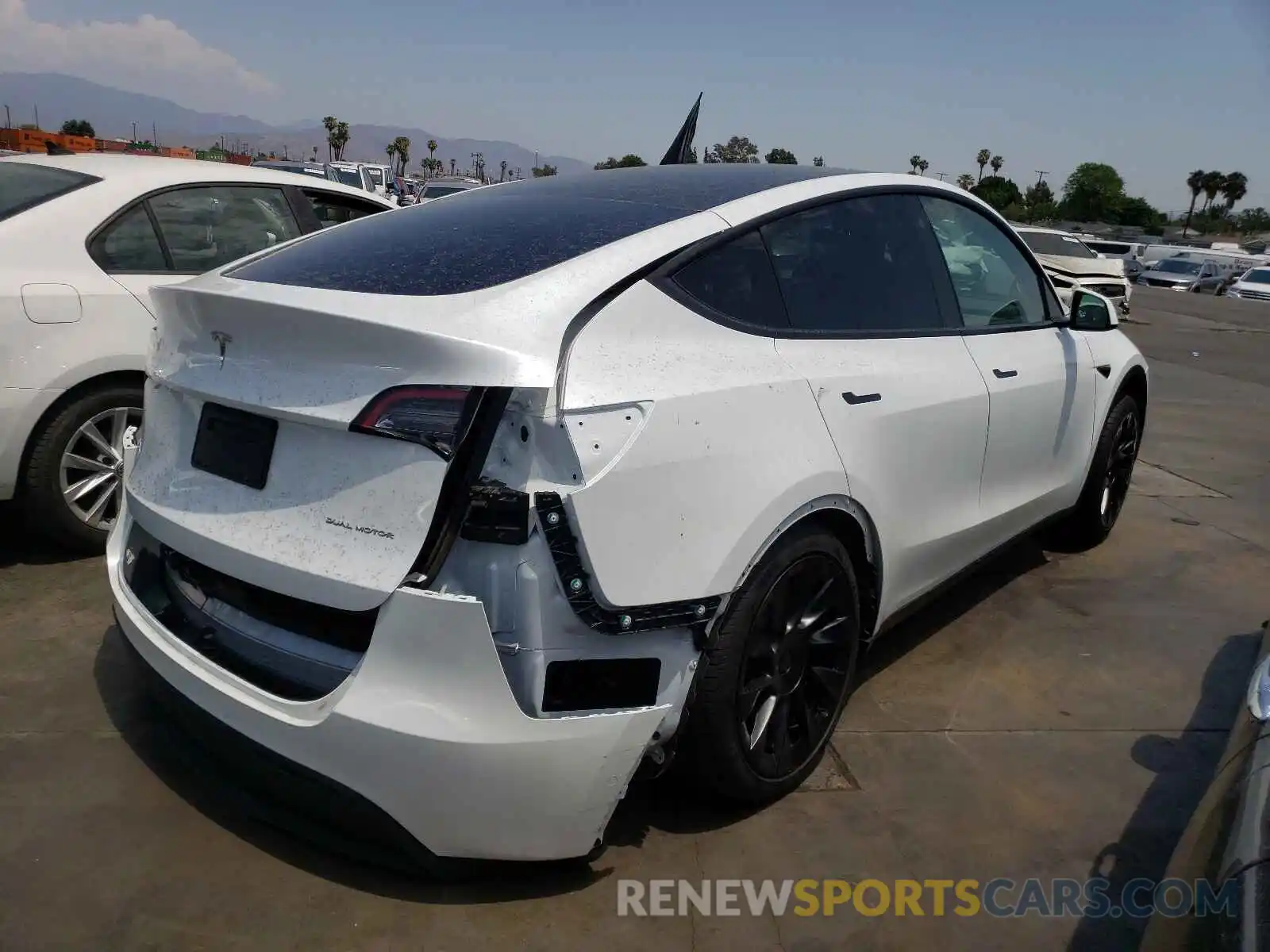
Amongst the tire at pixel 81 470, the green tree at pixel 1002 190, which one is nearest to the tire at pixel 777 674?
the tire at pixel 81 470

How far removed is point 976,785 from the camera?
9.51 feet

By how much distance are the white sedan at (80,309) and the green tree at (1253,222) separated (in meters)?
102

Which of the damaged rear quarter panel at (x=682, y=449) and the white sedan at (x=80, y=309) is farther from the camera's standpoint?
the white sedan at (x=80, y=309)

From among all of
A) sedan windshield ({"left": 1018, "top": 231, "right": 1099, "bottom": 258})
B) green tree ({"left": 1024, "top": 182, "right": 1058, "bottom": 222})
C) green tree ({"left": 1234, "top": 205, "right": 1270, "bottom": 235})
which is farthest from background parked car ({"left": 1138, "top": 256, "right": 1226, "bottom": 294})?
green tree ({"left": 1234, "top": 205, "right": 1270, "bottom": 235})

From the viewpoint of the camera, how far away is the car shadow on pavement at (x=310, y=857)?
2.30 metres

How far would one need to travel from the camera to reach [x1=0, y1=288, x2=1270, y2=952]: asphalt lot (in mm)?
2236

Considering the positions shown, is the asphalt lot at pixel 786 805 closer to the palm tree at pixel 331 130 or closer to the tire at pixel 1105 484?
the tire at pixel 1105 484

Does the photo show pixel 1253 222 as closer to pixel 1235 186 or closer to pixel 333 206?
pixel 1235 186

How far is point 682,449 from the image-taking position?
2189mm

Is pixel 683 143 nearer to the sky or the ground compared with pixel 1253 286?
nearer to the sky

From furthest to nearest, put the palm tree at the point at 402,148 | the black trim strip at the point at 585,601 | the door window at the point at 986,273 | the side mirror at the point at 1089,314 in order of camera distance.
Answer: the palm tree at the point at 402,148 → the side mirror at the point at 1089,314 → the door window at the point at 986,273 → the black trim strip at the point at 585,601

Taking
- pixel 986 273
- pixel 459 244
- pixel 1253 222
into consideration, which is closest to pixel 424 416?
pixel 459 244

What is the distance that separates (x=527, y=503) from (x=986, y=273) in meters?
2.56

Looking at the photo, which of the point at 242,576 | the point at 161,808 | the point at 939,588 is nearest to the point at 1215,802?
the point at 939,588
